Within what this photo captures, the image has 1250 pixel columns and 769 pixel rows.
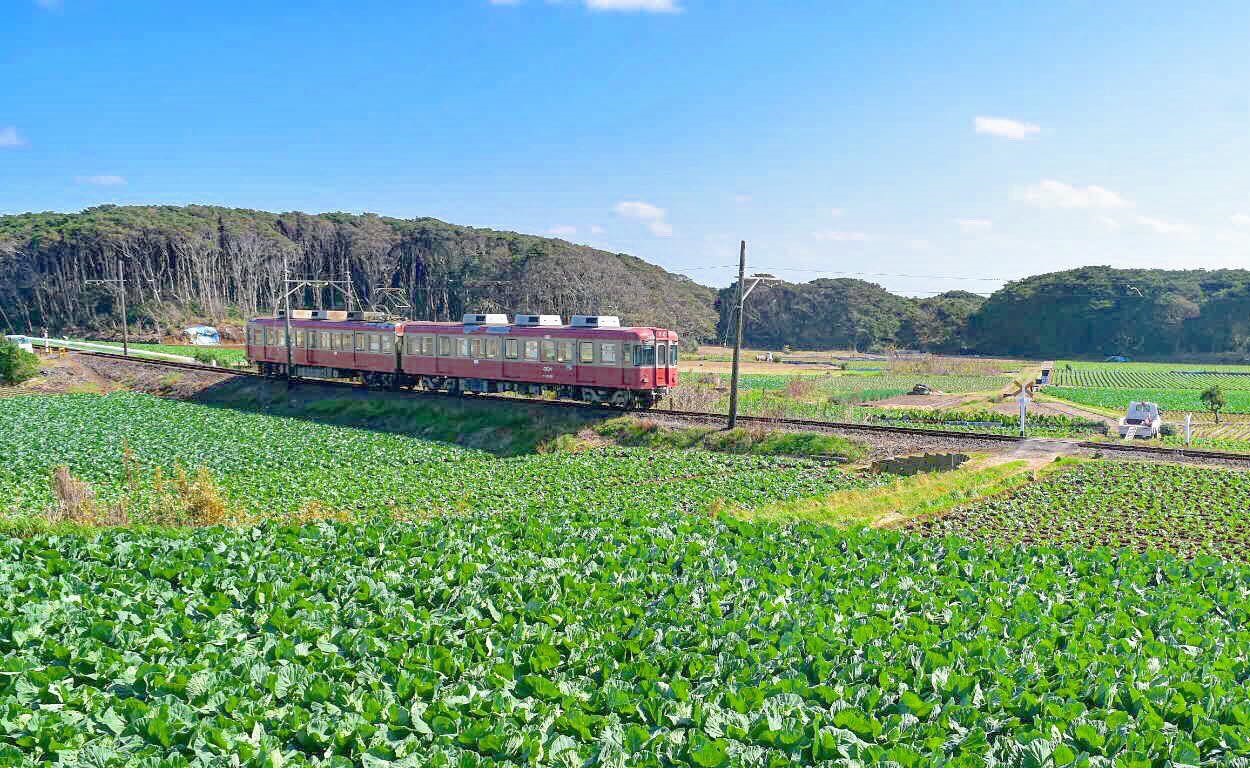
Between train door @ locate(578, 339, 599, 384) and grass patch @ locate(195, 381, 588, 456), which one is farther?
train door @ locate(578, 339, 599, 384)

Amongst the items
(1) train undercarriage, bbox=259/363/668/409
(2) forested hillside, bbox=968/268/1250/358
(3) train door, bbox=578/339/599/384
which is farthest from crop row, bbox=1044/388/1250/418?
(2) forested hillside, bbox=968/268/1250/358

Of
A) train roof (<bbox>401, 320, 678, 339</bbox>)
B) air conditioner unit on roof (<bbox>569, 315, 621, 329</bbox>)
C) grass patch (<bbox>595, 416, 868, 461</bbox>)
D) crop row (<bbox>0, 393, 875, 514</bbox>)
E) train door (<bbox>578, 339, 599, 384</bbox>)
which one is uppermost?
air conditioner unit on roof (<bbox>569, 315, 621, 329</bbox>)

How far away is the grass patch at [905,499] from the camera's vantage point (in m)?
15.8

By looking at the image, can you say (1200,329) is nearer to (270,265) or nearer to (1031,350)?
(1031,350)

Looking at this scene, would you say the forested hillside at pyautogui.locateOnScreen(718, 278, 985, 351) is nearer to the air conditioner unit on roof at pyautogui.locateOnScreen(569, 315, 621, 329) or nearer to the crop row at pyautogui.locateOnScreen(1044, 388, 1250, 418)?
the crop row at pyautogui.locateOnScreen(1044, 388, 1250, 418)

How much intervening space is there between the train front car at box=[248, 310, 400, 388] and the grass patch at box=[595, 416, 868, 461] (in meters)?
11.9

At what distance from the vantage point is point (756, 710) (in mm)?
6328

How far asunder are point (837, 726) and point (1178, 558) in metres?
8.88

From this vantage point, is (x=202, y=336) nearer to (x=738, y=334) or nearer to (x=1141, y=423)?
(x=738, y=334)

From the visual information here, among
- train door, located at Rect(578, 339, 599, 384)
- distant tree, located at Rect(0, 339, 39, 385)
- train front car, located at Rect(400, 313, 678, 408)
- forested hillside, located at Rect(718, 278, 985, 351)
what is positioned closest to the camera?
train front car, located at Rect(400, 313, 678, 408)

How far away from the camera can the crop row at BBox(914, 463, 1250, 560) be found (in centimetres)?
1384

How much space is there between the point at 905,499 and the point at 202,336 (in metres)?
68.0

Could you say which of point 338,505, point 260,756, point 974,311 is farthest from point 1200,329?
point 260,756

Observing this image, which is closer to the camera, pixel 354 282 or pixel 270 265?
pixel 270 265
